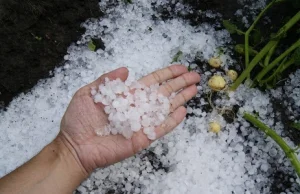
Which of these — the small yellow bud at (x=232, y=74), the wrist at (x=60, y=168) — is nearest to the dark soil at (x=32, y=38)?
the wrist at (x=60, y=168)

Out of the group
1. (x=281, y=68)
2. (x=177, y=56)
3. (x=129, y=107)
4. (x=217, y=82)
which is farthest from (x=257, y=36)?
(x=129, y=107)

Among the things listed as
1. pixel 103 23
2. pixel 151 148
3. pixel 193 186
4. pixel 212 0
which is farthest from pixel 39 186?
pixel 212 0

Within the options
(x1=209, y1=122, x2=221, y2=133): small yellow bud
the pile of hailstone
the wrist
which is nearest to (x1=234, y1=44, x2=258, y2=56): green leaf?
(x1=209, y1=122, x2=221, y2=133): small yellow bud

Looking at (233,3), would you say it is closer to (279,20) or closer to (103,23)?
(279,20)

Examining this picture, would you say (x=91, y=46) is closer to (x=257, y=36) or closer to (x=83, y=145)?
(x=83, y=145)

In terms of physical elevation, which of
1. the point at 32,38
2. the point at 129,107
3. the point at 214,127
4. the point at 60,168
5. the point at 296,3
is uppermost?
the point at 32,38
